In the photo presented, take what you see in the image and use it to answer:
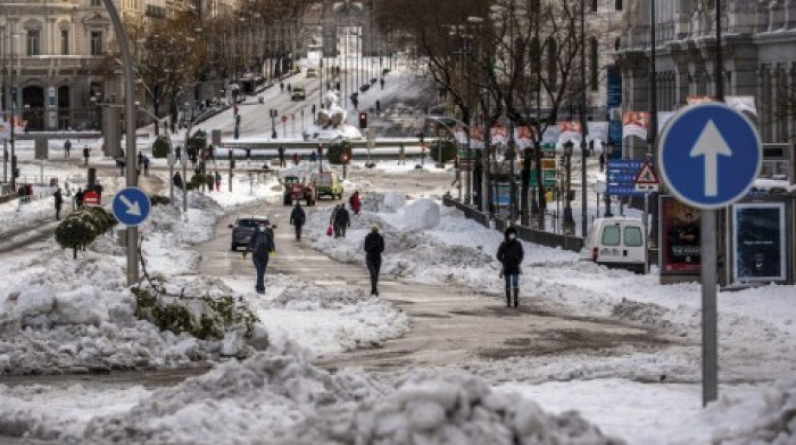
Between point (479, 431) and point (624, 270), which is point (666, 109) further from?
point (479, 431)


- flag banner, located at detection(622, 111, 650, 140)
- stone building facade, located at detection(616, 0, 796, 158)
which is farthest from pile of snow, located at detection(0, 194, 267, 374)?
stone building facade, located at detection(616, 0, 796, 158)

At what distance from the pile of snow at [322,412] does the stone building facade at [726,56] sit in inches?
1843

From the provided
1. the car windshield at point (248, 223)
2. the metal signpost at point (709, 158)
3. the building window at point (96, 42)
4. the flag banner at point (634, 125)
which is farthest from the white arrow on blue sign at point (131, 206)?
the building window at point (96, 42)

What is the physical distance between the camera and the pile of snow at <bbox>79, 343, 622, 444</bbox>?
38.2 ft

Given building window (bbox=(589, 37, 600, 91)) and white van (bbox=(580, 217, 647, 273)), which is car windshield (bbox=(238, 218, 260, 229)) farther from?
white van (bbox=(580, 217, 647, 273))

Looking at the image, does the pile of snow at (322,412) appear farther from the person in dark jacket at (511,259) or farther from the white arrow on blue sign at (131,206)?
the person in dark jacket at (511,259)

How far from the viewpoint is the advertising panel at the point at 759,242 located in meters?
34.9

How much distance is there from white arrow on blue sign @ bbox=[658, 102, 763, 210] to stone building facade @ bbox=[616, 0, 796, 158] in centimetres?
4939

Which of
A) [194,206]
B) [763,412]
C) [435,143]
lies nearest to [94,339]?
[763,412]

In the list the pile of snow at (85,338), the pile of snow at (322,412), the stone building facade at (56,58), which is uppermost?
the stone building facade at (56,58)

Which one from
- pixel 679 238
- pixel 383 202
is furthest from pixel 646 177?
pixel 383 202

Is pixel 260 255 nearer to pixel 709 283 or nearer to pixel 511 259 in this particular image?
pixel 511 259

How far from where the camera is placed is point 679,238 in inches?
1515

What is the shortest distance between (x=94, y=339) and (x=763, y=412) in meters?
13.4
